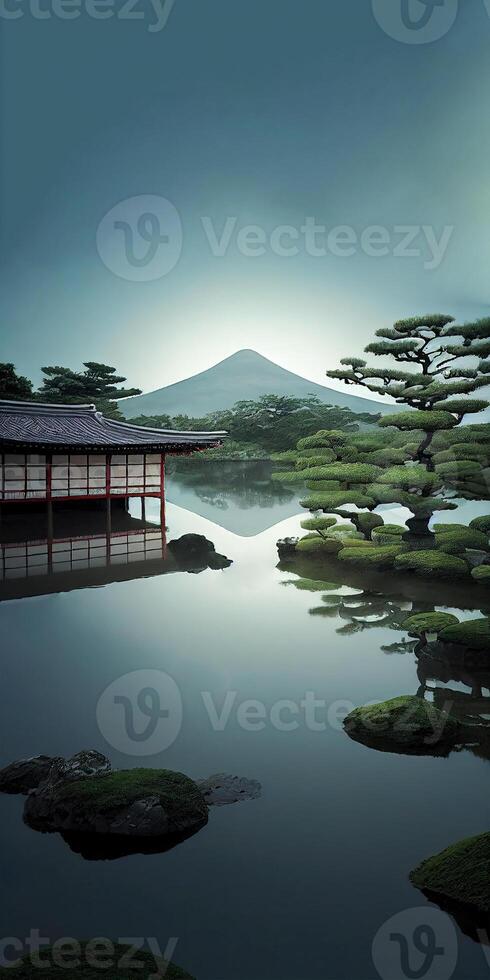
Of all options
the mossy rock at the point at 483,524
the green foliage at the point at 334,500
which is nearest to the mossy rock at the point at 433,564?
the mossy rock at the point at 483,524

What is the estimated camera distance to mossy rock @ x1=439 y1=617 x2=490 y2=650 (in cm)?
613

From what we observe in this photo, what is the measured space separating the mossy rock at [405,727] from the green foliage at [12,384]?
21272mm

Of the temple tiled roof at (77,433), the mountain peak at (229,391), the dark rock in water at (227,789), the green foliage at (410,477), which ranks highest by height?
the mountain peak at (229,391)

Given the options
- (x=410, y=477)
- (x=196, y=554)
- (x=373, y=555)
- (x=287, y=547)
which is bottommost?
(x=196, y=554)

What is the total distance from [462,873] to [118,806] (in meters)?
1.66

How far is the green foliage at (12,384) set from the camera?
79.3 feet

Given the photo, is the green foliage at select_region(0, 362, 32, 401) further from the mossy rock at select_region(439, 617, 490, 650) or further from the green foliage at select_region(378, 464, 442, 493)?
the mossy rock at select_region(439, 617, 490, 650)

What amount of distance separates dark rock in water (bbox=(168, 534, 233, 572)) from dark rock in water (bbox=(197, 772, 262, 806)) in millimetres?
7157

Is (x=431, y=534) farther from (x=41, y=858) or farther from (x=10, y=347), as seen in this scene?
(x=10, y=347)

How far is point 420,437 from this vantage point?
36.9 feet

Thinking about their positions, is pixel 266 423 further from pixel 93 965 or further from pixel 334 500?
pixel 93 965

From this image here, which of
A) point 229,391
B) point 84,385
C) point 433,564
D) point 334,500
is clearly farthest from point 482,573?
point 229,391

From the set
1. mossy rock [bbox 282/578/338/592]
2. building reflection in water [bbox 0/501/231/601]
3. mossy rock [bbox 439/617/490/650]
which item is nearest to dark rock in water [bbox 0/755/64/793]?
mossy rock [bbox 439/617/490/650]

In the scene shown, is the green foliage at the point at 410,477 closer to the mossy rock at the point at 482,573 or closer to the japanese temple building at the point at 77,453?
the mossy rock at the point at 482,573
